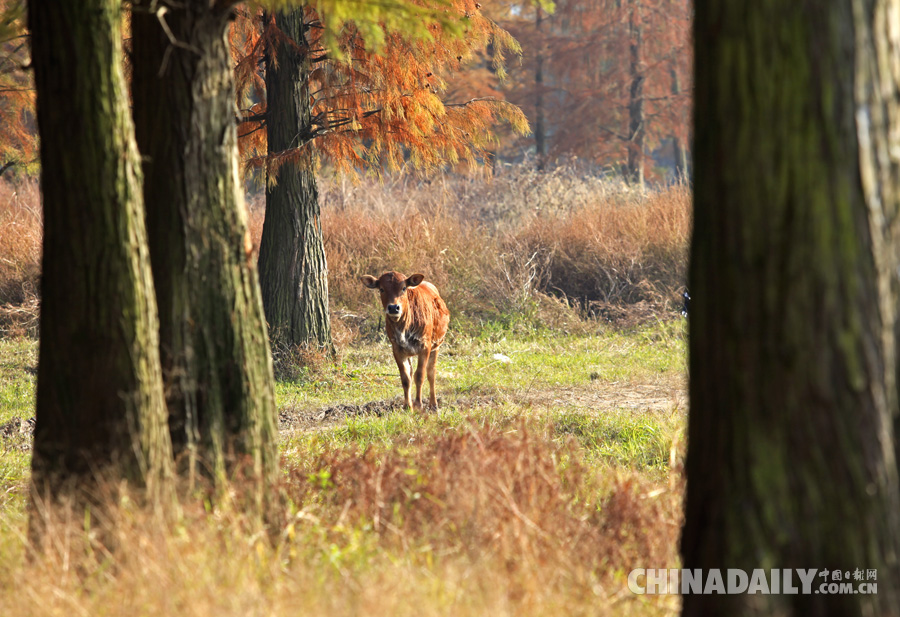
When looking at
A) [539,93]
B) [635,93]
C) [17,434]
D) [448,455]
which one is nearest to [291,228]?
[17,434]

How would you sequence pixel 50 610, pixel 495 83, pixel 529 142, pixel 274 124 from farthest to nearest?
1. pixel 529 142
2. pixel 495 83
3. pixel 274 124
4. pixel 50 610

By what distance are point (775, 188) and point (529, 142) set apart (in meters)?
30.1

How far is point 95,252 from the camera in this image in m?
3.60

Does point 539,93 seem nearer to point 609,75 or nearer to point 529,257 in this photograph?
point 609,75

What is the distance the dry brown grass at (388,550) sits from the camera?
3.29 m

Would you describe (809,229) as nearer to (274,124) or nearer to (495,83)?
(274,124)

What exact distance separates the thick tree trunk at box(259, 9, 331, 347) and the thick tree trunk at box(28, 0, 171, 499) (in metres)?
6.96

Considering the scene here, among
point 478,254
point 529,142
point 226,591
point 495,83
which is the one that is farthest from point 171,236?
point 529,142

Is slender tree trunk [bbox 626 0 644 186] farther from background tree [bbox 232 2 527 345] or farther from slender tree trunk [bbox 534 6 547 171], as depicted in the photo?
background tree [bbox 232 2 527 345]

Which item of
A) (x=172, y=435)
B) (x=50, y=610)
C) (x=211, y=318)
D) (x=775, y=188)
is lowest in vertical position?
(x=50, y=610)

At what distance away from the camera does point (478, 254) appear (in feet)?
49.1

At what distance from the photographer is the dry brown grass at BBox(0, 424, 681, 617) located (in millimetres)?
3293

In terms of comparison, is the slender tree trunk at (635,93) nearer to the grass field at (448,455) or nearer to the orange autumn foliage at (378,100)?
the grass field at (448,455)

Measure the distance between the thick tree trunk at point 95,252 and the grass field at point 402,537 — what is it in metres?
0.34
